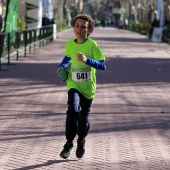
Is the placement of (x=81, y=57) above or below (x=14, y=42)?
above

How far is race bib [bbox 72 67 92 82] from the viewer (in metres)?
7.27

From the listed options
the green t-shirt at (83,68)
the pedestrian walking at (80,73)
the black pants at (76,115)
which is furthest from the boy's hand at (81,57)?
the black pants at (76,115)

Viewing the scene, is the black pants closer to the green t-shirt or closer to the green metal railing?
the green t-shirt

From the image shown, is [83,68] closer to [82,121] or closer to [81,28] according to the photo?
[81,28]

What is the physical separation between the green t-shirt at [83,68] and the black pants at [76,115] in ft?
0.24

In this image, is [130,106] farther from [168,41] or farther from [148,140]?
[168,41]

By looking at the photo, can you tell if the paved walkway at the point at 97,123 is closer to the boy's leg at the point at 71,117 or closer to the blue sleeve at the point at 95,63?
the boy's leg at the point at 71,117

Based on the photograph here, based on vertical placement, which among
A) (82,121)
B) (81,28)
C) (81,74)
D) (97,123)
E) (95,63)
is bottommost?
(97,123)

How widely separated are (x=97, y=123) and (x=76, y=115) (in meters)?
3.17

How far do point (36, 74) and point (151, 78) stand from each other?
322cm

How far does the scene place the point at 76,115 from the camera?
7.27 metres

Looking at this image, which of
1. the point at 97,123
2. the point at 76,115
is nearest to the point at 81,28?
the point at 76,115

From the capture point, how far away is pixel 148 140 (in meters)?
8.99

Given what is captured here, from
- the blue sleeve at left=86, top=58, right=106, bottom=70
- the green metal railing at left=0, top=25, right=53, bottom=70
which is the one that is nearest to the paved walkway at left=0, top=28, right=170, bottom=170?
the blue sleeve at left=86, top=58, right=106, bottom=70
